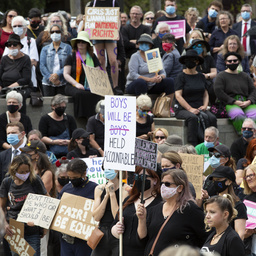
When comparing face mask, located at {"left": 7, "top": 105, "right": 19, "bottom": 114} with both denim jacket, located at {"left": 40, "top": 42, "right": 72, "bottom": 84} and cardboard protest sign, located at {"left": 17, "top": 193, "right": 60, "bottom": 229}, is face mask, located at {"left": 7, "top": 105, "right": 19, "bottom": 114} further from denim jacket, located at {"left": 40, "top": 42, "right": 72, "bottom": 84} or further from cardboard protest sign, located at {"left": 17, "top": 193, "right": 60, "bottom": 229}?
cardboard protest sign, located at {"left": 17, "top": 193, "right": 60, "bottom": 229}

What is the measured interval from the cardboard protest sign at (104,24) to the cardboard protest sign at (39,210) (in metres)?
5.60

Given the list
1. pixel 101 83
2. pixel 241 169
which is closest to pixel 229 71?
pixel 101 83

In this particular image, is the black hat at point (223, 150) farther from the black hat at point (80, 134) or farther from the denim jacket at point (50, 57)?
the denim jacket at point (50, 57)

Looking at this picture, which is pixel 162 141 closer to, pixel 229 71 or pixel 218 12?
pixel 229 71

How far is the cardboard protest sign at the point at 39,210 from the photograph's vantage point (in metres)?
9.05

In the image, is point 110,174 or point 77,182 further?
point 77,182

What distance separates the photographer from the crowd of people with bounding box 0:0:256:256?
6.83 metres

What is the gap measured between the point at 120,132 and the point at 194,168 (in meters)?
1.64

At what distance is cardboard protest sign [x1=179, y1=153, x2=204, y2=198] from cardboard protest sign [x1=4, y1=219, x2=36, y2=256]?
2.15m

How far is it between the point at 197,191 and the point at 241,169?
5.97 feet

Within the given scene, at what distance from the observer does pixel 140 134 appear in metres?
12.0

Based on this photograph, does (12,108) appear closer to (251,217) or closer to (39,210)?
(39,210)

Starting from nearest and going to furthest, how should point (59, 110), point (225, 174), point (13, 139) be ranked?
point (225, 174) < point (13, 139) < point (59, 110)

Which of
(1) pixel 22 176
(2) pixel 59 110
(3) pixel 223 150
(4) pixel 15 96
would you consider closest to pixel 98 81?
(2) pixel 59 110
